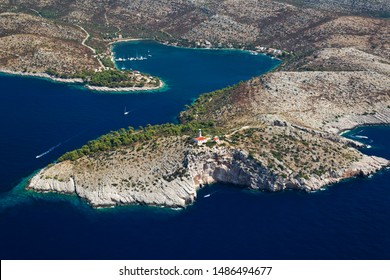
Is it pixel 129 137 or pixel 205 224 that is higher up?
pixel 129 137

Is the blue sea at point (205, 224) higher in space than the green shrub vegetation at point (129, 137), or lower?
lower

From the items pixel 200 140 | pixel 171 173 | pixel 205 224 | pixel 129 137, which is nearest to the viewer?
pixel 205 224

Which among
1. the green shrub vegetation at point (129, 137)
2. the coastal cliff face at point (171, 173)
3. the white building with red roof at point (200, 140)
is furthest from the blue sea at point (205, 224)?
the white building with red roof at point (200, 140)

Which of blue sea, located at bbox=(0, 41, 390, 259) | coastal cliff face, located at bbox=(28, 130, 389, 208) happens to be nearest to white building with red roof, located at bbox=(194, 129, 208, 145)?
coastal cliff face, located at bbox=(28, 130, 389, 208)

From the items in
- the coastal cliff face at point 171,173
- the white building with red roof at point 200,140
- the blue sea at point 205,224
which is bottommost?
the blue sea at point 205,224

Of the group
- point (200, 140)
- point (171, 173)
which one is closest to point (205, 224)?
point (171, 173)

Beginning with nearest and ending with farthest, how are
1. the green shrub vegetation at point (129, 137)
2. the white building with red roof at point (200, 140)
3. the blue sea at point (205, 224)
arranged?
the blue sea at point (205, 224)
the white building with red roof at point (200, 140)
the green shrub vegetation at point (129, 137)

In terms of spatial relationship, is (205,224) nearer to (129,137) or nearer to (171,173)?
(171,173)

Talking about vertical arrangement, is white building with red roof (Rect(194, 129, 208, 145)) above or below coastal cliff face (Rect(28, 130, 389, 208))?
above

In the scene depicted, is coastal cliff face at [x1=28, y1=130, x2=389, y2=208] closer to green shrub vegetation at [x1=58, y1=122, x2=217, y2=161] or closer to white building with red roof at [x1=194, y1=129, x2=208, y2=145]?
white building with red roof at [x1=194, y1=129, x2=208, y2=145]

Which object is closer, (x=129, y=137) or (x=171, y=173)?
(x=171, y=173)

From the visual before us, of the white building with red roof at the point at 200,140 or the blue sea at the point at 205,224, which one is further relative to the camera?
the white building with red roof at the point at 200,140

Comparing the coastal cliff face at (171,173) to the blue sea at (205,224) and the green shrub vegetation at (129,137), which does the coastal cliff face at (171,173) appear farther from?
the green shrub vegetation at (129,137)
